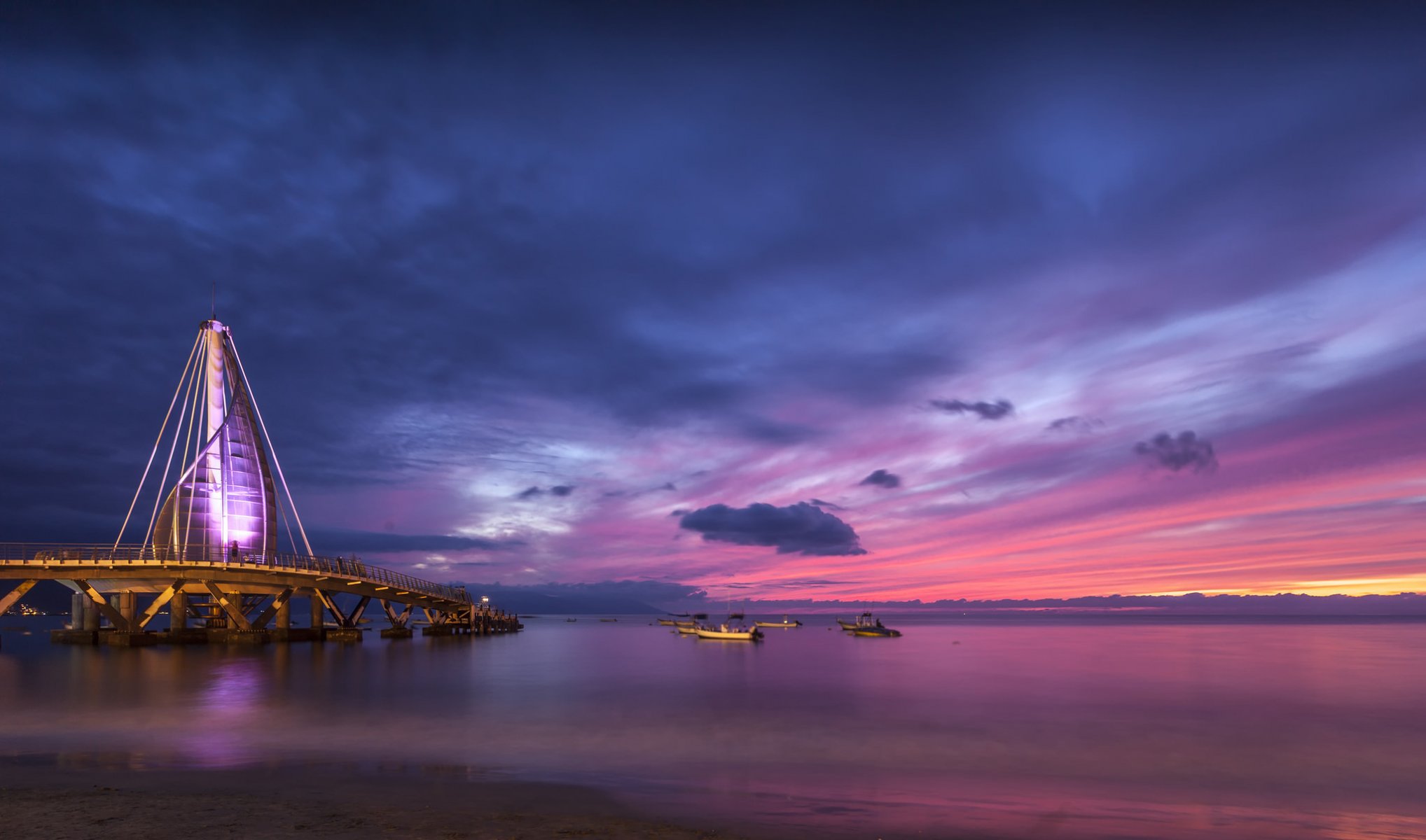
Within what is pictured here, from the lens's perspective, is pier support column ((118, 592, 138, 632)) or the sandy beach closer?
the sandy beach

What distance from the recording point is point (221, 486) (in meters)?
65.1

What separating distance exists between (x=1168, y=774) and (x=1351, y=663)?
59318mm

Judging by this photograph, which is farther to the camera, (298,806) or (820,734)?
(820,734)

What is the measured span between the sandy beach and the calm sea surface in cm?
156

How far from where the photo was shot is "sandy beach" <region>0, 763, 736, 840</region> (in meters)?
11.8

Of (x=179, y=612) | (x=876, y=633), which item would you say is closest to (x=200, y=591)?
(x=179, y=612)


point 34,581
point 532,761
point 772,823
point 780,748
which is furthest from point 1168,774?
point 34,581

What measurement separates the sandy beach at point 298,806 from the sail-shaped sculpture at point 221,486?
155 feet

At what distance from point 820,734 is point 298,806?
17.5 metres

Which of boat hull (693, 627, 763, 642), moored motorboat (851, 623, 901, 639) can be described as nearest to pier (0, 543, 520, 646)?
boat hull (693, 627, 763, 642)

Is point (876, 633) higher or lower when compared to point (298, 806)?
lower

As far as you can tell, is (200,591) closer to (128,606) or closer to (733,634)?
(128,606)

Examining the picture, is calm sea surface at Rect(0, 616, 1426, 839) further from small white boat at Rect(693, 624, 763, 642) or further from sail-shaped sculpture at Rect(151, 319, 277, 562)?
small white boat at Rect(693, 624, 763, 642)

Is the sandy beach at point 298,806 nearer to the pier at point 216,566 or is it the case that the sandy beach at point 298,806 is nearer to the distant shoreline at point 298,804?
the distant shoreline at point 298,804
